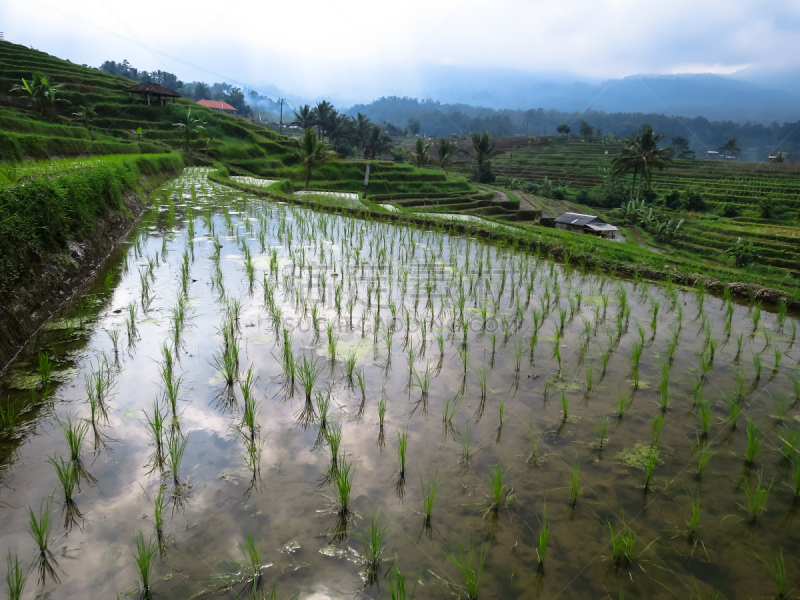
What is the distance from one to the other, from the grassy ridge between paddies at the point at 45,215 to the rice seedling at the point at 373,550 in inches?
130

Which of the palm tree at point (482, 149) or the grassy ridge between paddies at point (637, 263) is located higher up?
the palm tree at point (482, 149)

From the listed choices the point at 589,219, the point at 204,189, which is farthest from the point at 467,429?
the point at 589,219

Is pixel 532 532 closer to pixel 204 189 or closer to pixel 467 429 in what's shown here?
pixel 467 429

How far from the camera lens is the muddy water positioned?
1819 mm

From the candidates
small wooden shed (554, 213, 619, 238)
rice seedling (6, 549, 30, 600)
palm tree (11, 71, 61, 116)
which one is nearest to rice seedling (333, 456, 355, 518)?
rice seedling (6, 549, 30, 600)

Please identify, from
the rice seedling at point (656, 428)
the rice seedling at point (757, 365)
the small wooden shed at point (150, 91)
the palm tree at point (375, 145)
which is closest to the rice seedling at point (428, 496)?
the rice seedling at point (656, 428)

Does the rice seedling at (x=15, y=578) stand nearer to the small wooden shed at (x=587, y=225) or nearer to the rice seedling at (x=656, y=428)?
the rice seedling at (x=656, y=428)

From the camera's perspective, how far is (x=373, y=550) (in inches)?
71.4

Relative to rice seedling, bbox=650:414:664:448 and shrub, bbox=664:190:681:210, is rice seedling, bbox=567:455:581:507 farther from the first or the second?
shrub, bbox=664:190:681:210

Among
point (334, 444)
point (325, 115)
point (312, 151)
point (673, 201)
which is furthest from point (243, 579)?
point (325, 115)

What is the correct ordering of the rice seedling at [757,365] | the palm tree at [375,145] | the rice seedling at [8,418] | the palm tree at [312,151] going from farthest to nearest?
the palm tree at [375,145] < the palm tree at [312,151] < the rice seedling at [757,365] < the rice seedling at [8,418]

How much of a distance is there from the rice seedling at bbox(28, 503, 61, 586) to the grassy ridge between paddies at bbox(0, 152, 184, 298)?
94.6 inches

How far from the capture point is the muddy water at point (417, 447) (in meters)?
1.82

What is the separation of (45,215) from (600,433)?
515cm
